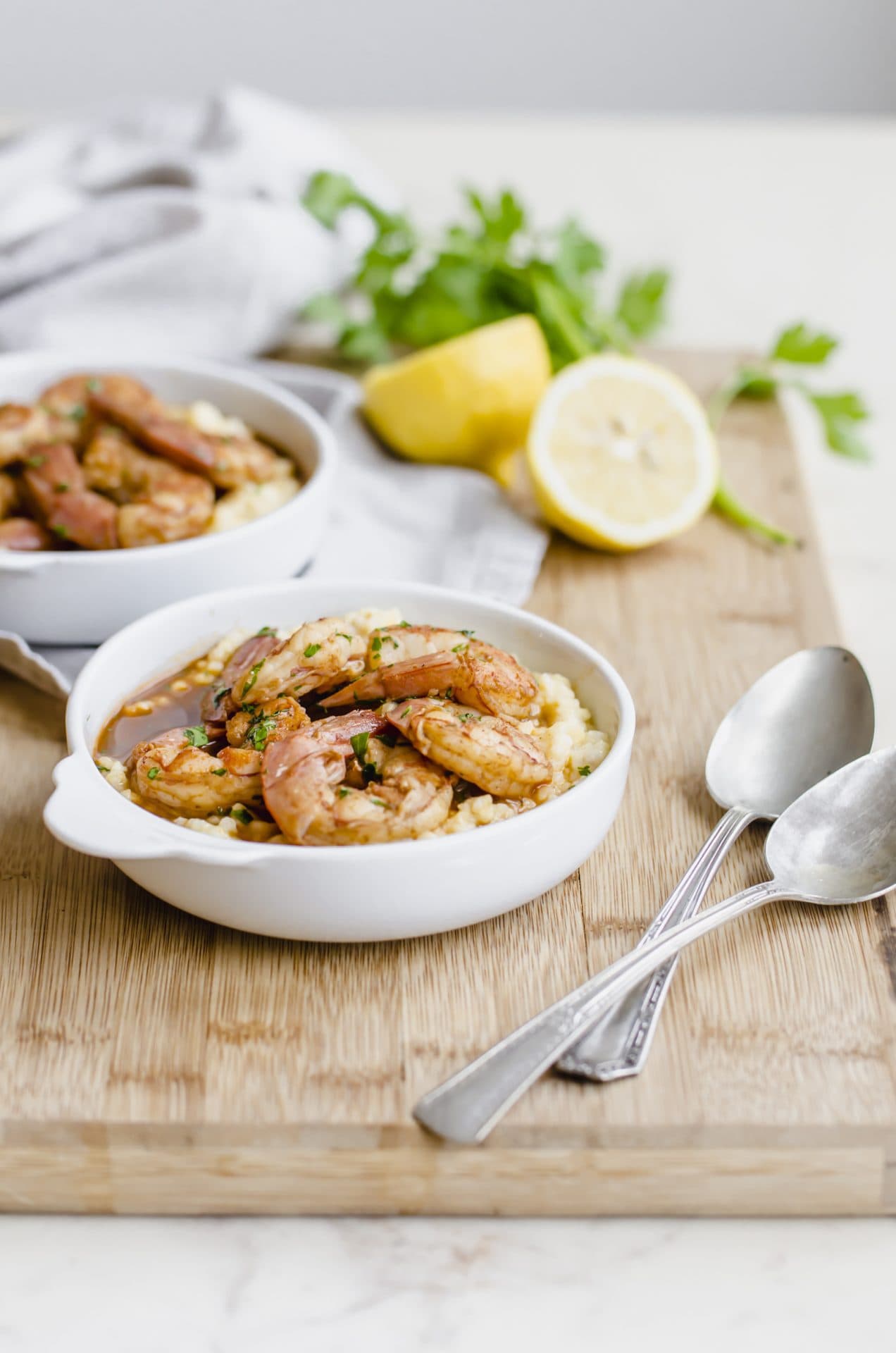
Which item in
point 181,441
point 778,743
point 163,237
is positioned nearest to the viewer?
point 778,743

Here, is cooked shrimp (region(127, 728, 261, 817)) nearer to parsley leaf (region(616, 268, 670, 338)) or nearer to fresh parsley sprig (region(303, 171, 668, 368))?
fresh parsley sprig (region(303, 171, 668, 368))

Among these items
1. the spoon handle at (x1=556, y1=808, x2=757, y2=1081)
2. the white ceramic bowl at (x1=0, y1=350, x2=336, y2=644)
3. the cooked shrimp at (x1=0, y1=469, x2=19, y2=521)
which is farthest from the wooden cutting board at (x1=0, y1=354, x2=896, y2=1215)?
the cooked shrimp at (x1=0, y1=469, x2=19, y2=521)

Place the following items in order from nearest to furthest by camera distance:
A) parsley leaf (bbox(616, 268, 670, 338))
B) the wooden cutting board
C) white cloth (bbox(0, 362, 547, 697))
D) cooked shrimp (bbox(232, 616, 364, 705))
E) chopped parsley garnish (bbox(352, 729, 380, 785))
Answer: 1. the wooden cutting board
2. chopped parsley garnish (bbox(352, 729, 380, 785))
3. cooked shrimp (bbox(232, 616, 364, 705))
4. white cloth (bbox(0, 362, 547, 697))
5. parsley leaf (bbox(616, 268, 670, 338))

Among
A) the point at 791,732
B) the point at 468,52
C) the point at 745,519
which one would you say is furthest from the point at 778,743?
the point at 468,52

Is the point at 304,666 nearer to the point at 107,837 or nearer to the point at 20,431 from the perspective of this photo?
the point at 107,837

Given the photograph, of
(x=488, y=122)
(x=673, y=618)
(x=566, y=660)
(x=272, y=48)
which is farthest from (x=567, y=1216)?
(x=272, y=48)

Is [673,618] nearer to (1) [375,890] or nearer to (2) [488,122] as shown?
(1) [375,890]
